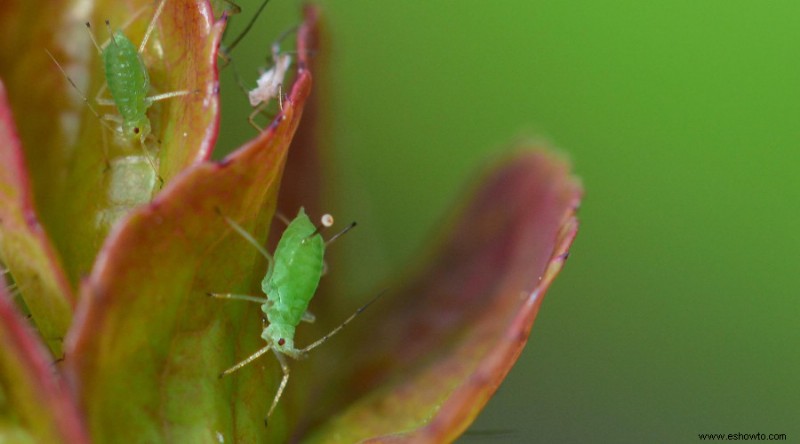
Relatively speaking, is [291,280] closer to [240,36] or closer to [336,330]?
[336,330]

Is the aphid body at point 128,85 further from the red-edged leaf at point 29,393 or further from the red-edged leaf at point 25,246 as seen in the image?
the red-edged leaf at point 29,393

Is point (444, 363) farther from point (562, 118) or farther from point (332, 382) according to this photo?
point (562, 118)

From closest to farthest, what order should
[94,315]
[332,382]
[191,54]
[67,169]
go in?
[94,315] < [191,54] < [67,169] < [332,382]

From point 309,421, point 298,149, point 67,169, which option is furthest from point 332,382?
point 67,169

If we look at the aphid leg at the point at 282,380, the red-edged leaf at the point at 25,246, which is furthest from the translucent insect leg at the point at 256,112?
the red-edged leaf at the point at 25,246

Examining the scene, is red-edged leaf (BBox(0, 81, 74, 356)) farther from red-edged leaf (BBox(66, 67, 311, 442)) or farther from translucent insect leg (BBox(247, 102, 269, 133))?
translucent insect leg (BBox(247, 102, 269, 133))
